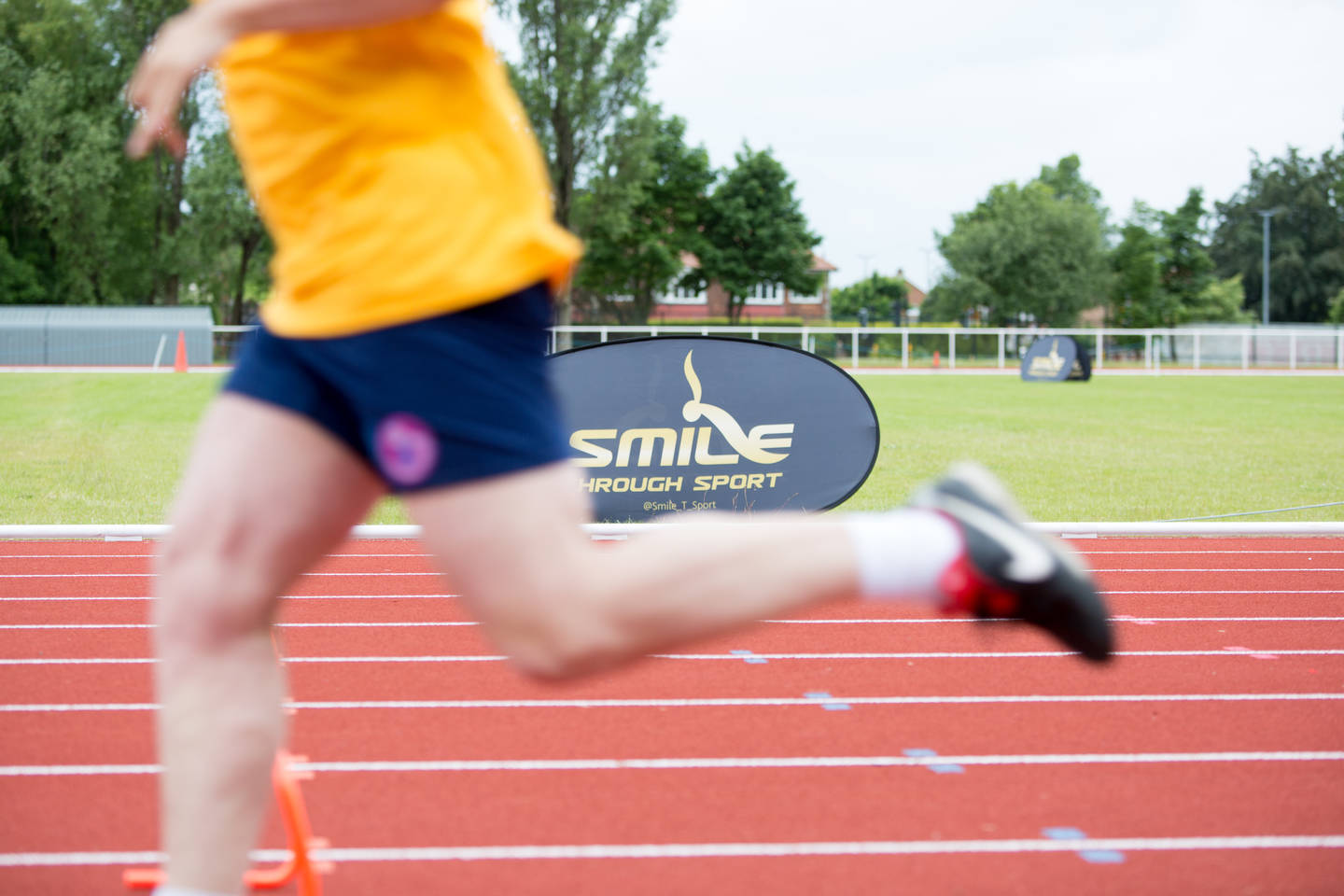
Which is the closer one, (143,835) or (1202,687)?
(143,835)

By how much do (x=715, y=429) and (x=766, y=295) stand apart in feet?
209

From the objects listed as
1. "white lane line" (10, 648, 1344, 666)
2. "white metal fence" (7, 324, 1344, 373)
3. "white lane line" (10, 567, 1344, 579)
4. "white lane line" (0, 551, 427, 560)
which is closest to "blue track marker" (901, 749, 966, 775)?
"white lane line" (10, 648, 1344, 666)

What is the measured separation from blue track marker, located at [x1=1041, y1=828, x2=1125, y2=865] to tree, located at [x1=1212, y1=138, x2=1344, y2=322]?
283 feet

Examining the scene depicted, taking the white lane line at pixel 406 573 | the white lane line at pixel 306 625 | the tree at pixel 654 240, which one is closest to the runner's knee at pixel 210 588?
the white lane line at pixel 306 625

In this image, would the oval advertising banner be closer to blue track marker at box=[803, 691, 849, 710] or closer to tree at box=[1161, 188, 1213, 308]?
blue track marker at box=[803, 691, 849, 710]

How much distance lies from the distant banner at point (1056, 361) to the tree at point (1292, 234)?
55.8 meters

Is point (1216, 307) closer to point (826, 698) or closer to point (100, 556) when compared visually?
point (100, 556)

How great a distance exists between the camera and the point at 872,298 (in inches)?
4387

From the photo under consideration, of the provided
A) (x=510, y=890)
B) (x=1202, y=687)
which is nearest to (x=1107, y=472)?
(x=1202, y=687)

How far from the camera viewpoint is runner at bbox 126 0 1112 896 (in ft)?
5.05

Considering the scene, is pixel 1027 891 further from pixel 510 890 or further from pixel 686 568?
pixel 686 568

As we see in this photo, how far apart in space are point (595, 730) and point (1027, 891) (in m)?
1.36

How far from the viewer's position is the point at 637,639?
1.60 m

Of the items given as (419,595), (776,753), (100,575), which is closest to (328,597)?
(419,595)
